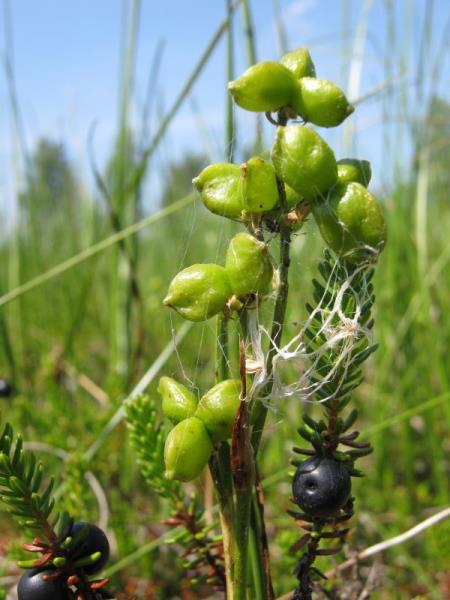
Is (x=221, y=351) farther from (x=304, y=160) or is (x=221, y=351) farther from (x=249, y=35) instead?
(x=249, y=35)

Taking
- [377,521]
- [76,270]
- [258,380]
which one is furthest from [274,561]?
[76,270]

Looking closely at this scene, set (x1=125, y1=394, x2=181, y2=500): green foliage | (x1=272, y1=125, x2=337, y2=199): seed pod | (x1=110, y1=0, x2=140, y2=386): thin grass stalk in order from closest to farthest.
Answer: (x1=272, y1=125, x2=337, y2=199): seed pod
(x1=125, y1=394, x2=181, y2=500): green foliage
(x1=110, y1=0, x2=140, y2=386): thin grass stalk

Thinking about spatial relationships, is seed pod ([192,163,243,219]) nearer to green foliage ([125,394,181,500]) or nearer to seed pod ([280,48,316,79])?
→ seed pod ([280,48,316,79])

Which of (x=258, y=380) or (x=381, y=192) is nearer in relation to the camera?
(x=258, y=380)

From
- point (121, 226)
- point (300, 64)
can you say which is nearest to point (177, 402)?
point (300, 64)

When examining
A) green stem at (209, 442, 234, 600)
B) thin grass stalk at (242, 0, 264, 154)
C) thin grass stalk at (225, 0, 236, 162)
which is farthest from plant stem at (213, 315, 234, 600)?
thin grass stalk at (242, 0, 264, 154)

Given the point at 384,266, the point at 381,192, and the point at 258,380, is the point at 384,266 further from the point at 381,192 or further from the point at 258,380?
the point at 258,380

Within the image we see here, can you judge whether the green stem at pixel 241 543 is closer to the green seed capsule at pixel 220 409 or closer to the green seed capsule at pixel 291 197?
the green seed capsule at pixel 220 409
